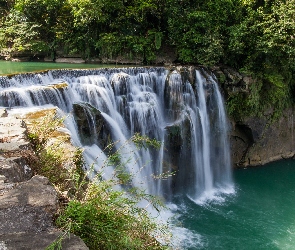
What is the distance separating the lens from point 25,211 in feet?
8.18

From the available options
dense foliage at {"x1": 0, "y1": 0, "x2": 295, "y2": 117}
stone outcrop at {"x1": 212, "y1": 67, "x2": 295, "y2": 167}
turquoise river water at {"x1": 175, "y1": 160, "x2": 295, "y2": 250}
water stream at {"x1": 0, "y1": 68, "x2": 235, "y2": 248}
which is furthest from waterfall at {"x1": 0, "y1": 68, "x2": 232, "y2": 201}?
dense foliage at {"x1": 0, "y1": 0, "x2": 295, "y2": 117}

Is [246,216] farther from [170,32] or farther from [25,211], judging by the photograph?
[170,32]

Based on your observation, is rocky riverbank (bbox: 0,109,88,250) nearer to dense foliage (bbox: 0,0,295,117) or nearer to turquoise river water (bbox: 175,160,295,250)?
turquoise river water (bbox: 175,160,295,250)

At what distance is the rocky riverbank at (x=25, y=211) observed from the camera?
224 cm

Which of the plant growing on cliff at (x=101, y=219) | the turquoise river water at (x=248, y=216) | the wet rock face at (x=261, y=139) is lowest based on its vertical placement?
the turquoise river water at (x=248, y=216)

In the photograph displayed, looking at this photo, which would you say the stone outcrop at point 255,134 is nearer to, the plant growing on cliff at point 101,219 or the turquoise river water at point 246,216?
the turquoise river water at point 246,216

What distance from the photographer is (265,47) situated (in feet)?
38.5

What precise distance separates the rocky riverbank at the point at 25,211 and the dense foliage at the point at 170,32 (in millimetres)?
9889

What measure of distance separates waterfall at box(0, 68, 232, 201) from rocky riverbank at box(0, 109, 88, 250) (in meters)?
4.57

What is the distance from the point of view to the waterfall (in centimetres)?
826

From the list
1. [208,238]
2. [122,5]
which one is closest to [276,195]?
[208,238]

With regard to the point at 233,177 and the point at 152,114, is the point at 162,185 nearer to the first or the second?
the point at 152,114

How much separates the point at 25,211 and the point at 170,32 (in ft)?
43.4

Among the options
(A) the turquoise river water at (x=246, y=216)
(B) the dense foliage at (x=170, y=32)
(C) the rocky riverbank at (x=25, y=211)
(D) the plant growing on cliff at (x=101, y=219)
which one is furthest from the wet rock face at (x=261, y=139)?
(C) the rocky riverbank at (x=25, y=211)
